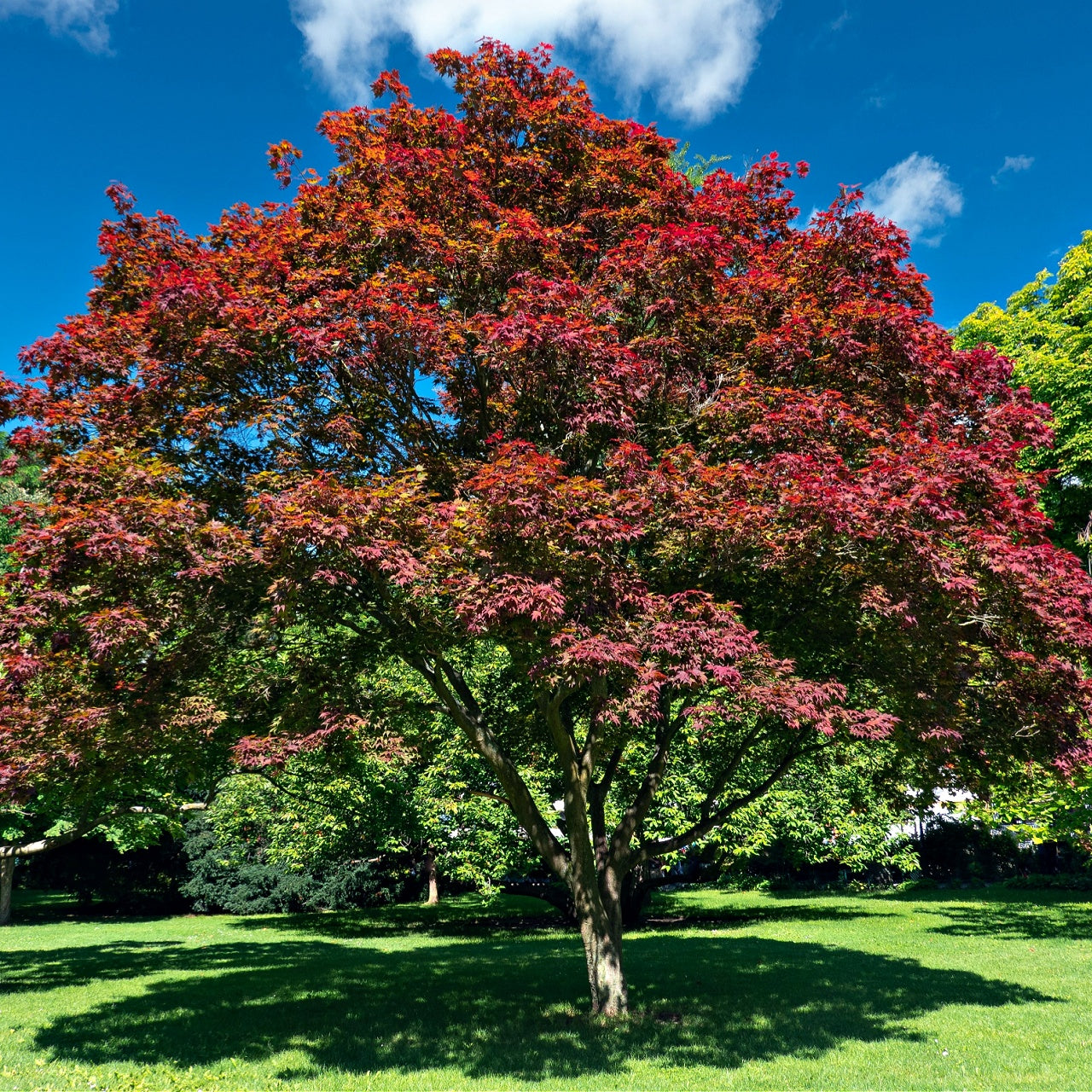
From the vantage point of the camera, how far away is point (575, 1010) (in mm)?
9359

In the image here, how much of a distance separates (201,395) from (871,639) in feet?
23.7

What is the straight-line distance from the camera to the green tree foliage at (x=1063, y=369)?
1731 centimetres

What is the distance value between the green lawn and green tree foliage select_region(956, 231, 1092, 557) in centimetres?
899

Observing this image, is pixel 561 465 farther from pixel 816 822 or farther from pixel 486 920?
pixel 486 920

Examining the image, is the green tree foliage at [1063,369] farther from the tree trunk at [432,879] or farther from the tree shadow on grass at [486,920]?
the tree trunk at [432,879]

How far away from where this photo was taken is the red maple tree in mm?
6629

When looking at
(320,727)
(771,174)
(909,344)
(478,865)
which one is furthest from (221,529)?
(478,865)

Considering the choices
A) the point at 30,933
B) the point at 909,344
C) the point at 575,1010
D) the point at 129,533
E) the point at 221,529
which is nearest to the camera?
the point at 129,533

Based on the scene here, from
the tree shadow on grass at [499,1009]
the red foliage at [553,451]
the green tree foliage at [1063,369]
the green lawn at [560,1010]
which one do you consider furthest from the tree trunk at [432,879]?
the green tree foliage at [1063,369]

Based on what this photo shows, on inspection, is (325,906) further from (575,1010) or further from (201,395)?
(201,395)

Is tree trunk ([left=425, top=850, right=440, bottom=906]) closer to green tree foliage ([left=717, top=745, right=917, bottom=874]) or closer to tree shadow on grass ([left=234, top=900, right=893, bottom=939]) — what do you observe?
tree shadow on grass ([left=234, top=900, right=893, bottom=939])

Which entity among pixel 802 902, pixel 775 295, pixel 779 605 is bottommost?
pixel 802 902

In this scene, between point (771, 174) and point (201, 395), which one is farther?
point (771, 174)

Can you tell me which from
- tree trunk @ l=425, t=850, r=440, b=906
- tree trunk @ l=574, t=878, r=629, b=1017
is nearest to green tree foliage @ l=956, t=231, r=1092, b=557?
tree trunk @ l=574, t=878, r=629, b=1017
